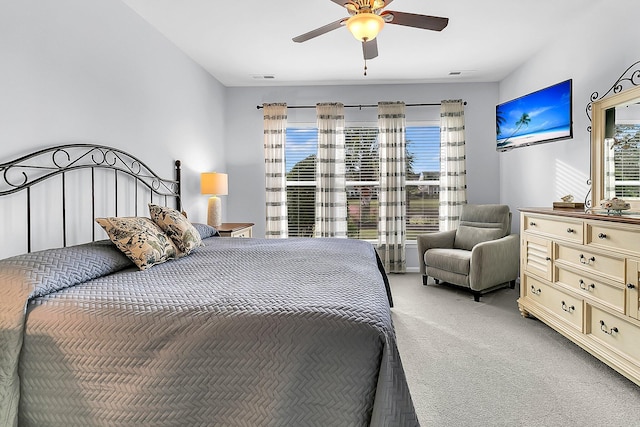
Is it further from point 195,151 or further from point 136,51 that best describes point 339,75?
point 136,51

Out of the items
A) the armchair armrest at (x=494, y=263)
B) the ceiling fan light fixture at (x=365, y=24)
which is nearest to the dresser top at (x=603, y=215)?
the armchair armrest at (x=494, y=263)

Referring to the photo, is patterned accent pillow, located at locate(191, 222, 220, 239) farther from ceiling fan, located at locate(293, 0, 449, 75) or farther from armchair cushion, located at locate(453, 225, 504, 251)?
armchair cushion, located at locate(453, 225, 504, 251)

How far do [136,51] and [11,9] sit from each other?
1184mm

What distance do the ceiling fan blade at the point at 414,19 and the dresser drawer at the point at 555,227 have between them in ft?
5.55

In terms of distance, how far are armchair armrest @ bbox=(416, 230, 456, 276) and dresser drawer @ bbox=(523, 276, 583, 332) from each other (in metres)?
1.31

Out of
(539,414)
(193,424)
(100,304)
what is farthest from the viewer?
(539,414)

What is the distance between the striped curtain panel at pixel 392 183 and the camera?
5012 mm

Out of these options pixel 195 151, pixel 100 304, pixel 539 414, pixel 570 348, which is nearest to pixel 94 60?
pixel 195 151

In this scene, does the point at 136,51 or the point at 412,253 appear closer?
the point at 136,51

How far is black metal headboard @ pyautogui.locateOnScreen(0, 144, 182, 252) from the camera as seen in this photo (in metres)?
1.96

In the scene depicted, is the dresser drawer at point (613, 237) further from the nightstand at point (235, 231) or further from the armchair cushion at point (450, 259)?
the nightstand at point (235, 231)

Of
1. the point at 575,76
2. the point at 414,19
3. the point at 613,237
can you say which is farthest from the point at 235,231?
the point at 575,76

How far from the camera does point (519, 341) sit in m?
2.77

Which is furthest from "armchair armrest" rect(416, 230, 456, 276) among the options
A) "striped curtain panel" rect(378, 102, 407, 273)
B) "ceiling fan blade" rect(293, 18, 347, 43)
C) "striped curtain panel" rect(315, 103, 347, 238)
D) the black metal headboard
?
Answer: the black metal headboard
